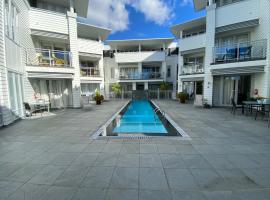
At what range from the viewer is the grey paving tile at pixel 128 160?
3281mm

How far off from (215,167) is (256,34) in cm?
1223

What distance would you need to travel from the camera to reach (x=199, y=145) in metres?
4.38

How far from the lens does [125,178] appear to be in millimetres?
2779

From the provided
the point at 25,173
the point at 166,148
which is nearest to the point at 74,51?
the point at 25,173

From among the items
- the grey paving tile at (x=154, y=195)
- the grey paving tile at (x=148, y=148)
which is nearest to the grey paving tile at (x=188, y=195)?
the grey paving tile at (x=154, y=195)

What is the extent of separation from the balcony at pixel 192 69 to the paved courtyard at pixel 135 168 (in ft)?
34.8

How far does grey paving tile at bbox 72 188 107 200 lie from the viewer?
7.49 feet

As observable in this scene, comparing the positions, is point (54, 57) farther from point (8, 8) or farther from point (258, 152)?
point (258, 152)

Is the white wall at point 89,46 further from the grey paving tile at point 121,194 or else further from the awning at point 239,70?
the grey paving tile at point 121,194

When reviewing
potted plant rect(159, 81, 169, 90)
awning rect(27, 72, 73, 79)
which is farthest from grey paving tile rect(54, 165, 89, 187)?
potted plant rect(159, 81, 169, 90)

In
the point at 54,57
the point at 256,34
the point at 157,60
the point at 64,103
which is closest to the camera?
the point at 256,34

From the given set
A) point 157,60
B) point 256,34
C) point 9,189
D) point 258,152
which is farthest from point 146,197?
point 157,60

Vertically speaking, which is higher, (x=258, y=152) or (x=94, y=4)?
(x=94, y=4)

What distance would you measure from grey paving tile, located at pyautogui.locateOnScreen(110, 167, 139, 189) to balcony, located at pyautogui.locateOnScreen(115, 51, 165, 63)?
19249 mm
